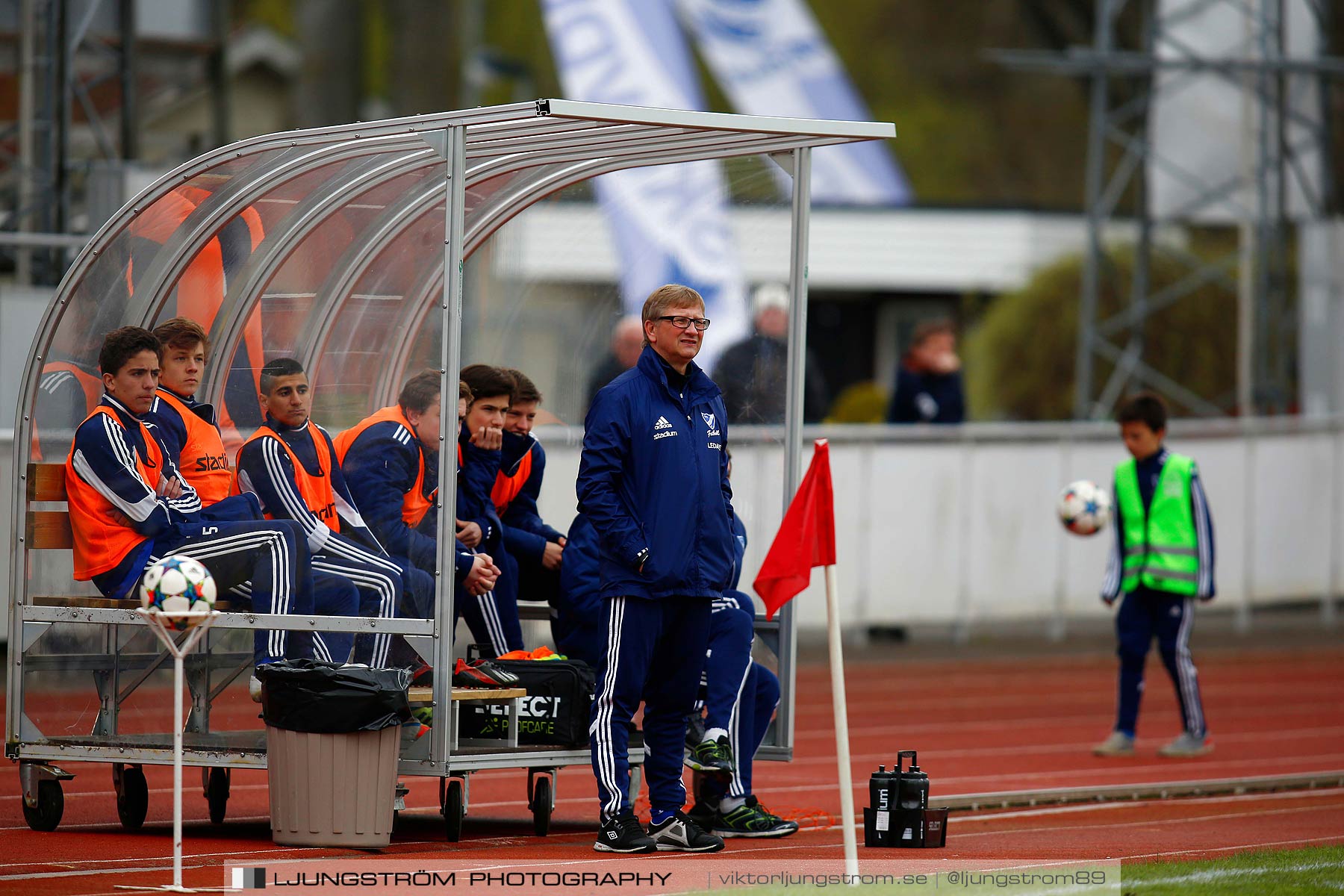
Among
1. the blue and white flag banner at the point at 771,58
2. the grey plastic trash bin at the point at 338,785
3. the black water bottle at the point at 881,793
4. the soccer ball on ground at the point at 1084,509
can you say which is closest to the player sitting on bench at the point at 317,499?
the grey plastic trash bin at the point at 338,785

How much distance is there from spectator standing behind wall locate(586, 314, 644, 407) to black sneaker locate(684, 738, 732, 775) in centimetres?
250

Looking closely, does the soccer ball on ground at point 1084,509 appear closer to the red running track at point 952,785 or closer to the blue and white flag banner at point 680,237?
the red running track at point 952,785

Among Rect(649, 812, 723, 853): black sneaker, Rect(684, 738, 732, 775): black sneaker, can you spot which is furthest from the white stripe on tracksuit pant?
Rect(684, 738, 732, 775): black sneaker

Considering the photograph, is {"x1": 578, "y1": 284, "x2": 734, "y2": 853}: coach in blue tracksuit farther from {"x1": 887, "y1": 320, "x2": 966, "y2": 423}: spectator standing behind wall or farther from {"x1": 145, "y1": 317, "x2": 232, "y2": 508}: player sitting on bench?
{"x1": 887, "y1": 320, "x2": 966, "y2": 423}: spectator standing behind wall

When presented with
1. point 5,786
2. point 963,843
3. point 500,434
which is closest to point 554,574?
point 500,434

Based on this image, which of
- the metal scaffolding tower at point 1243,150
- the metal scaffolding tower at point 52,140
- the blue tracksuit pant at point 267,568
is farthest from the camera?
the metal scaffolding tower at point 1243,150

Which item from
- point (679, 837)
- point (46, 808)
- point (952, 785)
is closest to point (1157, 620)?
point (952, 785)

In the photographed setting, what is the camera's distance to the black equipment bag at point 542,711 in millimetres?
9016

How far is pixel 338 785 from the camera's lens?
8.07 metres

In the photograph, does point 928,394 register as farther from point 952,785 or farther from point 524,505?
point 524,505

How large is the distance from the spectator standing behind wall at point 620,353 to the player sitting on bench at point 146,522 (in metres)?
2.63

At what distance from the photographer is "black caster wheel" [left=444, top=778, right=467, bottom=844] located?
8.59 m

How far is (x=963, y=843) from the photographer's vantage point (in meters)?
8.91

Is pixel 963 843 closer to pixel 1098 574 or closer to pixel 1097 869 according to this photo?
pixel 1097 869
